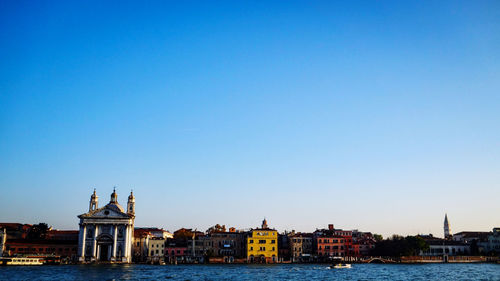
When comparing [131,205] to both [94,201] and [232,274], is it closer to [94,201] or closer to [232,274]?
[94,201]

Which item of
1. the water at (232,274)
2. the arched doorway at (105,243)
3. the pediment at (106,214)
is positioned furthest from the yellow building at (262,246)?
the arched doorway at (105,243)

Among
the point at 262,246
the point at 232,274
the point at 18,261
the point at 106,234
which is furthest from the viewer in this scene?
the point at 262,246

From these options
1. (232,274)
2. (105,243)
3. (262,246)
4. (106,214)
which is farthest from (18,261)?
(262,246)

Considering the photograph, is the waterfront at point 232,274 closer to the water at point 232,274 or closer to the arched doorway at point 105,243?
the water at point 232,274

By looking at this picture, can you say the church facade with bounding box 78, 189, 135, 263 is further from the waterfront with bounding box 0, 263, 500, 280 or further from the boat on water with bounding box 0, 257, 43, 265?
the waterfront with bounding box 0, 263, 500, 280

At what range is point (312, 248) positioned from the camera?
10531 cm

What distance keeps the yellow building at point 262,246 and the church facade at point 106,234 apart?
24226 millimetres

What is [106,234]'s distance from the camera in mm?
93062

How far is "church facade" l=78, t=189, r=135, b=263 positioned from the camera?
304 ft

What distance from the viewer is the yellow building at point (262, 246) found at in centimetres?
9620

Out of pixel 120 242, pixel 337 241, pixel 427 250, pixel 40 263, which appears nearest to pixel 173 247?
pixel 120 242

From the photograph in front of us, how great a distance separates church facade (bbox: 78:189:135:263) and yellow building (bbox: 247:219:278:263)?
954 inches

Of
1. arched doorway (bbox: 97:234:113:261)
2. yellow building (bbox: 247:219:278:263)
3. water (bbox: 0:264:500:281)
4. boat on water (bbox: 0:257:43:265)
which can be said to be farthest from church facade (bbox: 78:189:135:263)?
yellow building (bbox: 247:219:278:263)

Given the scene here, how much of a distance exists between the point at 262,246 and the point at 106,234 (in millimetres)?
31131
